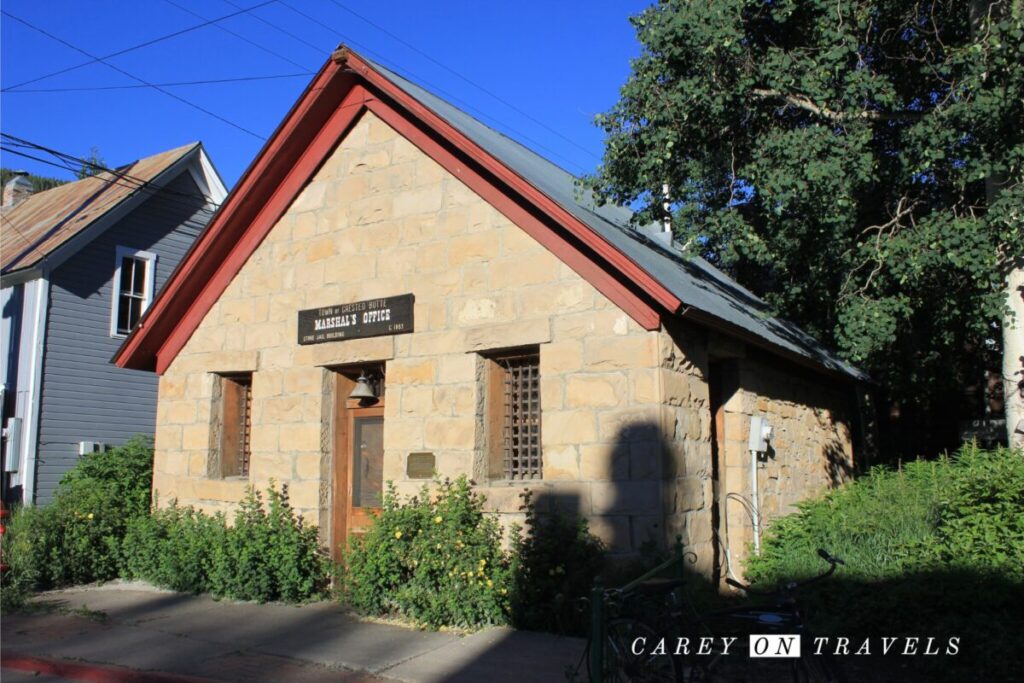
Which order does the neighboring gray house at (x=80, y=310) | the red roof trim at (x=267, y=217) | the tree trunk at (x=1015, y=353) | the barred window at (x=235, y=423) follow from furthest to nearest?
the neighboring gray house at (x=80, y=310) < the barred window at (x=235, y=423) < the red roof trim at (x=267, y=217) < the tree trunk at (x=1015, y=353)

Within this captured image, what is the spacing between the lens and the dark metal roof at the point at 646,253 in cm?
887

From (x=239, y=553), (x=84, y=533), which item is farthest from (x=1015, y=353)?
(x=84, y=533)

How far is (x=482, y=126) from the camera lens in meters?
12.7

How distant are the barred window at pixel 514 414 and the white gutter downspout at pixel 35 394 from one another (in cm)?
996

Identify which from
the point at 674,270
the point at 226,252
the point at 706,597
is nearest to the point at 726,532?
the point at 706,597

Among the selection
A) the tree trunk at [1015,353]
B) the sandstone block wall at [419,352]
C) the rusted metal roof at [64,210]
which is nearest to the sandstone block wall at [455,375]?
the sandstone block wall at [419,352]

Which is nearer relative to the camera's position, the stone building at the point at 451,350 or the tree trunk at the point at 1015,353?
the stone building at the point at 451,350

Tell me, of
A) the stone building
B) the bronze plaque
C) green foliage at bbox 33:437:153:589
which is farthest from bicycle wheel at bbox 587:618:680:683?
green foliage at bbox 33:437:153:589

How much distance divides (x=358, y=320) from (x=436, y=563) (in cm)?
319

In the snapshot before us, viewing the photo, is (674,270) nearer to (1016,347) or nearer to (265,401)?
(1016,347)

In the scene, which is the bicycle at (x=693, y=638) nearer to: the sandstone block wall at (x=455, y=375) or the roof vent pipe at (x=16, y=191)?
the sandstone block wall at (x=455, y=375)

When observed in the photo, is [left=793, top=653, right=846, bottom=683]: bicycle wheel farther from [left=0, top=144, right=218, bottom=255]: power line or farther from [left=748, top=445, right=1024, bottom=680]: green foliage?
[left=0, top=144, right=218, bottom=255]: power line

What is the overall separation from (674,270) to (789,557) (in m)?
3.32

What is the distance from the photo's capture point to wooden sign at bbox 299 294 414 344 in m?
10.0
